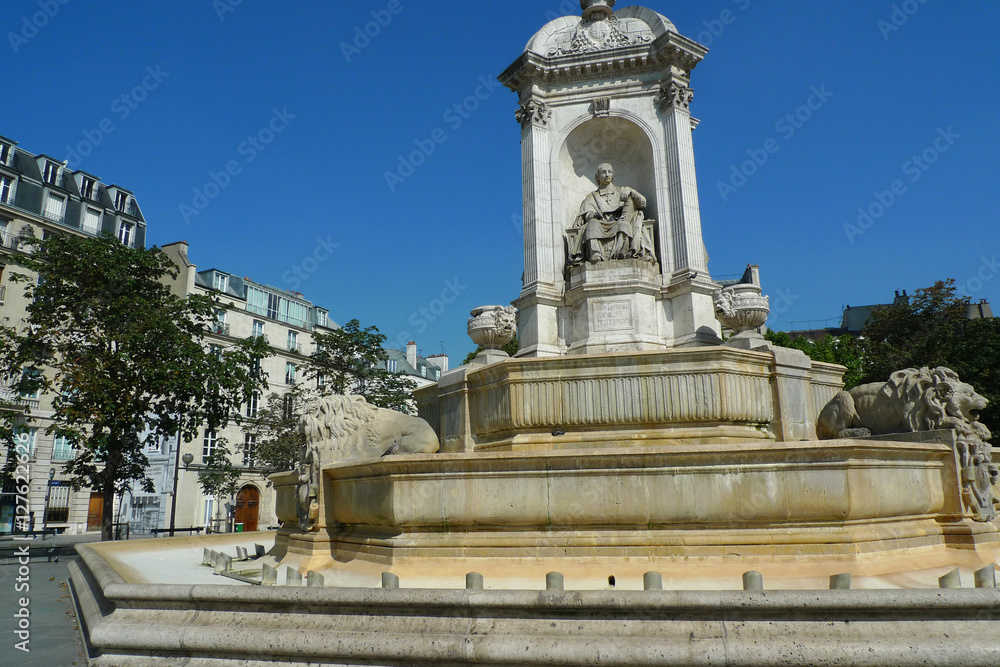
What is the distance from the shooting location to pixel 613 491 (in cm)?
691

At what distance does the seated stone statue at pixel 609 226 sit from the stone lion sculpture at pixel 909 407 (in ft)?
13.9

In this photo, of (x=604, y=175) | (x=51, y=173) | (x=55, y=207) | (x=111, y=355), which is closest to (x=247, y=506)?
(x=55, y=207)

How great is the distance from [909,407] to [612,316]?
15.2 feet

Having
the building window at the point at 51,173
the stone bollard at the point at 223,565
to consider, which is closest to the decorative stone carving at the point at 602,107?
the stone bollard at the point at 223,565

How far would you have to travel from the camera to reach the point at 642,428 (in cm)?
910

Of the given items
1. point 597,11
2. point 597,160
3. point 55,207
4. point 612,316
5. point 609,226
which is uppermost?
point 55,207

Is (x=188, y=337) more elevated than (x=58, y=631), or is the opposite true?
(x=188, y=337)

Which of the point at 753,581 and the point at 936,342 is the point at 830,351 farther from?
the point at 753,581

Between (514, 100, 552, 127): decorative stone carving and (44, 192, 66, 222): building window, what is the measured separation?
4331 centimetres

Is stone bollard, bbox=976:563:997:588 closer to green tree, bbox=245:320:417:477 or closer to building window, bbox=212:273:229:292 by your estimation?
green tree, bbox=245:320:417:477

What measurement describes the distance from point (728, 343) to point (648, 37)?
6658mm

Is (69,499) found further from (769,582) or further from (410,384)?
(769,582)

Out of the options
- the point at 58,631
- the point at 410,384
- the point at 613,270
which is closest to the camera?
the point at 58,631

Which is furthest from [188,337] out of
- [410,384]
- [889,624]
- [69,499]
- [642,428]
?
[69,499]
